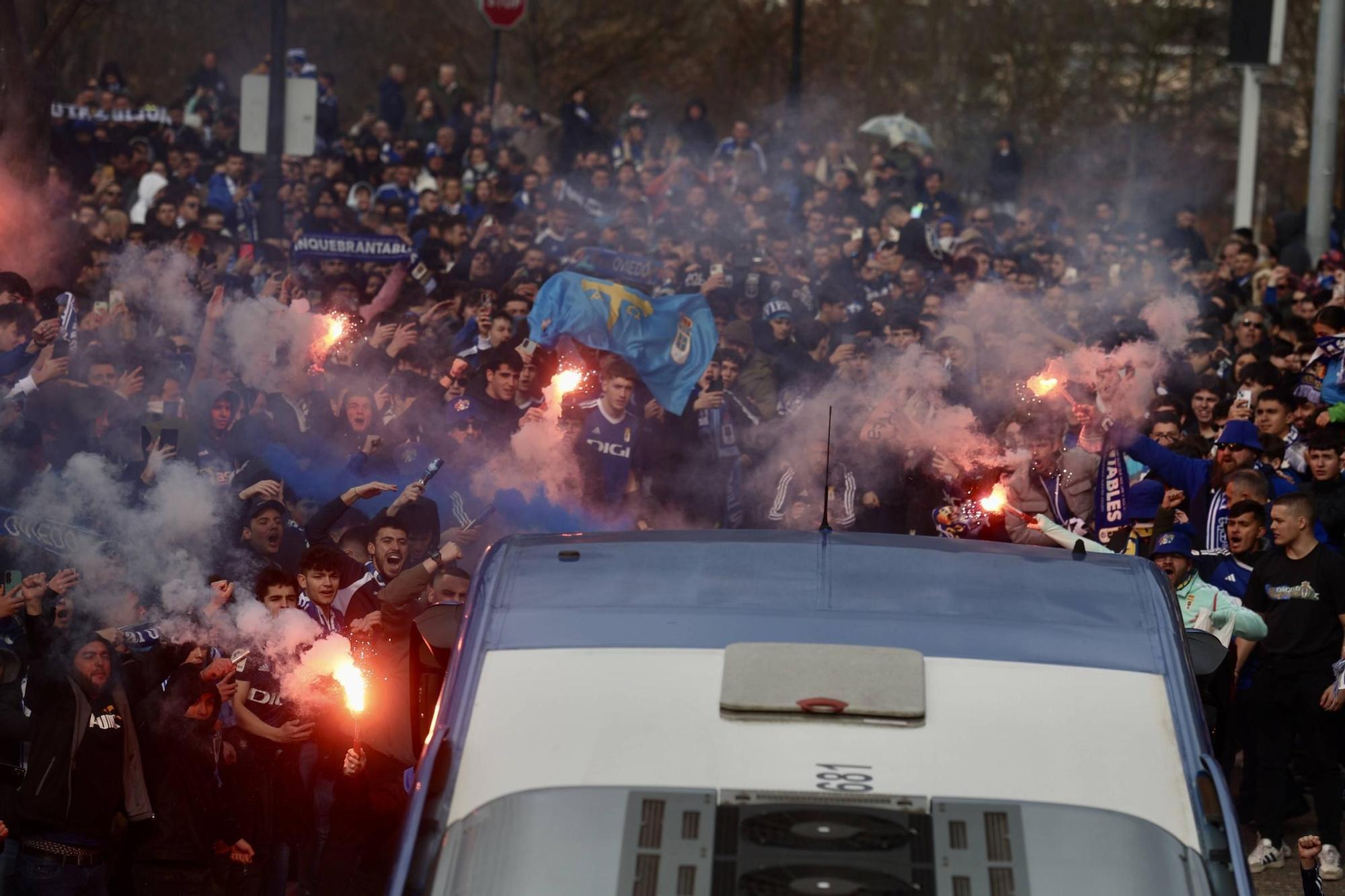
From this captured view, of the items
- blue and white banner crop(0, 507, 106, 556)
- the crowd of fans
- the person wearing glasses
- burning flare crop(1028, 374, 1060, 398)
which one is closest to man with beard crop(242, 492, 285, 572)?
the crowd of fans

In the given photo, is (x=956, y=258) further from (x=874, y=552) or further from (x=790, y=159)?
(x=874, y=552)

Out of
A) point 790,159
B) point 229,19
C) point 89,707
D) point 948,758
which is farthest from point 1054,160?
point 948,758

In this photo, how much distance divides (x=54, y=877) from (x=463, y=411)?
447cm

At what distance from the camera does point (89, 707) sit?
6.90 metres

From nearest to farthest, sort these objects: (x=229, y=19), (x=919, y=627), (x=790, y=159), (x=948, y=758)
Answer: (x=948, y=758)
(x=919, y=627)
(x=790, y=159)
(x=229, y=19)

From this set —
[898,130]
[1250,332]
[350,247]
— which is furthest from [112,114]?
[1250,332]

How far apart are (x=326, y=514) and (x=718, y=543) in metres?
4.94

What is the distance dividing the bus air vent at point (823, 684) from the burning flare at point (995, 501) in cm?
427

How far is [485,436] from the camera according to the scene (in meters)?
10.9

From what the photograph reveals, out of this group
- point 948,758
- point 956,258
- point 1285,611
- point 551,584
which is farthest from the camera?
point 956,258

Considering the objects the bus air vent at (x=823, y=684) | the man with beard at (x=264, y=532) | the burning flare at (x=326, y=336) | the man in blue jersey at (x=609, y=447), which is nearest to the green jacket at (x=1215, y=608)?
the man in blue jersey at (x=609, y=447)

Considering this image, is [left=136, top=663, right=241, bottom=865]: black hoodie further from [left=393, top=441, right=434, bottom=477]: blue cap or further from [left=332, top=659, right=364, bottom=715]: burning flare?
[left=393, top=441, right=434, bottom=477]: blue cap

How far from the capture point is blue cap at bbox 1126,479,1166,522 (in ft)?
32.7

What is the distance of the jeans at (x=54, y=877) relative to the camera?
6891mm
